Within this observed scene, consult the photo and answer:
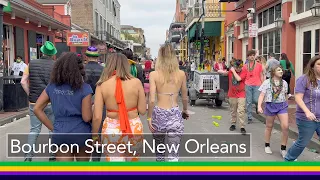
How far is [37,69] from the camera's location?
498 cm

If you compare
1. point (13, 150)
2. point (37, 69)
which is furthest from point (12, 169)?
point (37, 69)

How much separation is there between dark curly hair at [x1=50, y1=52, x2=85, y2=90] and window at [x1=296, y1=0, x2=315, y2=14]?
1066 cm

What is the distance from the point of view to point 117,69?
11.4ft

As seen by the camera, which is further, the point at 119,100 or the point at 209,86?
the point at 209,86

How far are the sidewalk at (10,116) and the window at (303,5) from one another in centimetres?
995

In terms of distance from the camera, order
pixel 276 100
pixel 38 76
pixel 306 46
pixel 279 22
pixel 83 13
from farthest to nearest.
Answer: pixel 83 13
pixel 279 22
pixel 306 46
pixel 276 100
pixel 38 76

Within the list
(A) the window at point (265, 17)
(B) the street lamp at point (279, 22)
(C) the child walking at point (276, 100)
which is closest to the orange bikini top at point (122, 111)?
(C) the child walking at point (276, 100)

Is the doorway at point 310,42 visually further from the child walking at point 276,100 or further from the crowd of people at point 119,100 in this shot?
the crowd of people at point 119,100

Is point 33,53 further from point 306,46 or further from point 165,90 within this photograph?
point 165,90

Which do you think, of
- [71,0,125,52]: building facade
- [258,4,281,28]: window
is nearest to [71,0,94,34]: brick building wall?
[71,0,125,52]: building facade

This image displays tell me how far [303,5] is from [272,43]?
3.09 m

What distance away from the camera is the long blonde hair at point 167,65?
418cm

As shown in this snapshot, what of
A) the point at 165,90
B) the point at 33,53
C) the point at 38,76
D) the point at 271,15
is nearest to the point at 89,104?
the point at 165,90
